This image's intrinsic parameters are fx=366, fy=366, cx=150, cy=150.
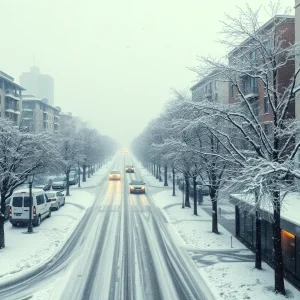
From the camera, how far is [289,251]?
52.6 feet

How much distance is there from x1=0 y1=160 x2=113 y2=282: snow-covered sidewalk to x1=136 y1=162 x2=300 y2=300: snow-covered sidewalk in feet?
24.0

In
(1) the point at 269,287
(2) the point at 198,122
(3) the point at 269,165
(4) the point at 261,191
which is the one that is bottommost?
(1) the point at 269,287

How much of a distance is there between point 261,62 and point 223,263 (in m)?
9.42

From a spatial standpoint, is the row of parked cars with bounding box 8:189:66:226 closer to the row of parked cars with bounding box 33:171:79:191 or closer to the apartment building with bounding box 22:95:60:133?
the row of parked cars with bounding box 33:171:79:191

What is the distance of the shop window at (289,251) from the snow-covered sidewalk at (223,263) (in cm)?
82

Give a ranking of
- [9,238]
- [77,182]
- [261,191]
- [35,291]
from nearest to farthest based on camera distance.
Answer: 1. [261,191]
2. [35,291]
3. [9,238]
4. [77,182]

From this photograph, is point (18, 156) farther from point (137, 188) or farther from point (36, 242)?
point (137, 188)

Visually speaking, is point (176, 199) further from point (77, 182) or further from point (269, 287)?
point (269, 287)

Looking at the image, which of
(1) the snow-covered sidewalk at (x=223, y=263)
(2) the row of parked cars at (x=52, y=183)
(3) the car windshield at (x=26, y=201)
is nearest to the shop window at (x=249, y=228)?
(1) the snow-covered sidewalk at (x=223, y=263)

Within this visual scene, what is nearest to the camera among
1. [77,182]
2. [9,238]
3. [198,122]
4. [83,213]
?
[198,122]

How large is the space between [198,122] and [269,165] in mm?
3973

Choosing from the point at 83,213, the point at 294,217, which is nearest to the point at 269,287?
the point at 294,217

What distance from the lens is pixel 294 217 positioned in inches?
590

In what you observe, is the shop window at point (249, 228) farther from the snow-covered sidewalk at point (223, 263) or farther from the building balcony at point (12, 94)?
the building balcony at point (12, 94)
